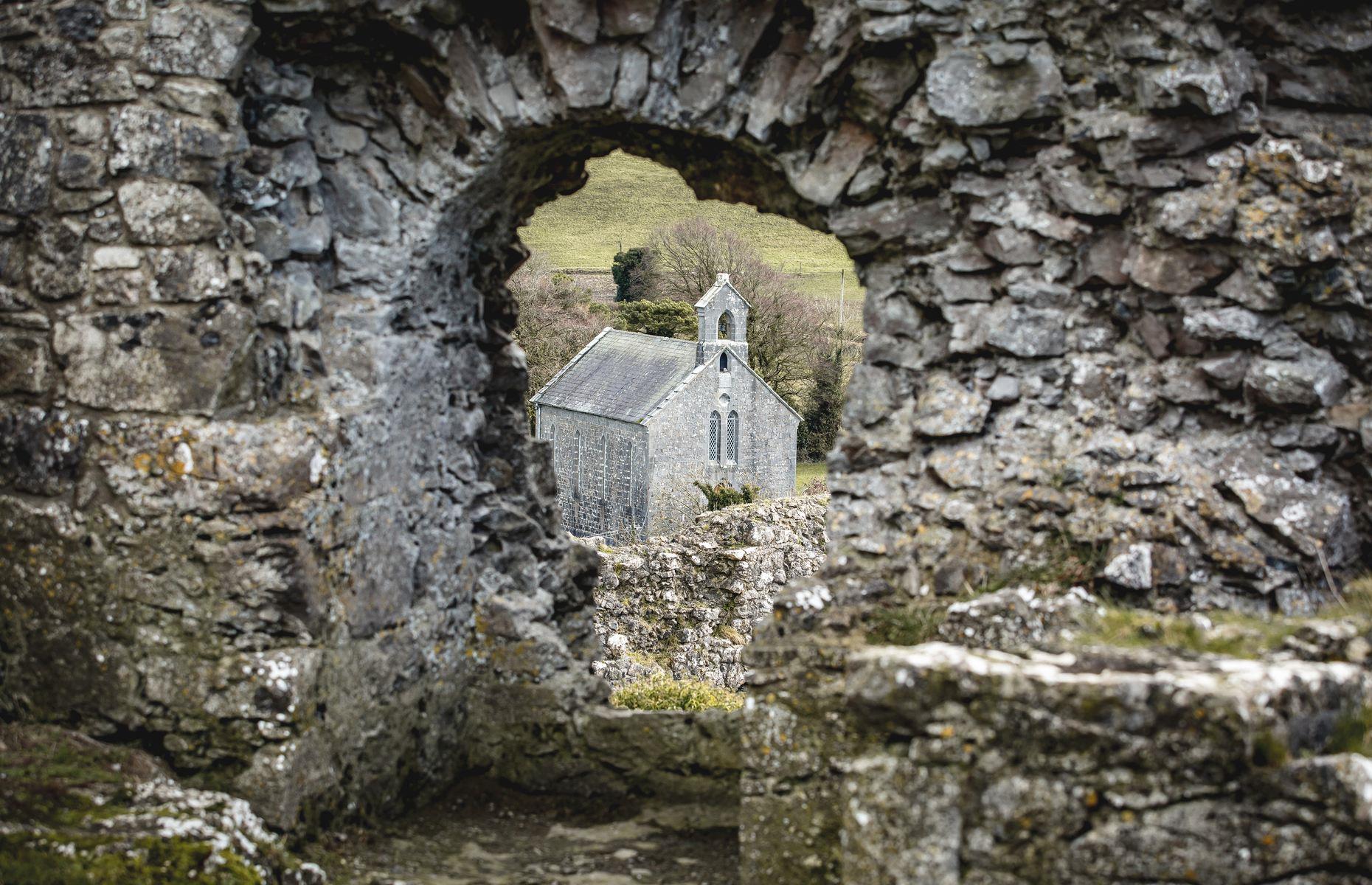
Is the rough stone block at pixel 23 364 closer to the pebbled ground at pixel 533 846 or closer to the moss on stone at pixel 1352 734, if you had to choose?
the pebbled ground at pixel 533 846

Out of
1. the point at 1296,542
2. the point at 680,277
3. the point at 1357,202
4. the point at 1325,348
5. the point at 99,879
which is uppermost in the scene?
the point at 680,277

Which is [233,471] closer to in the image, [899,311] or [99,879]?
[99,879]

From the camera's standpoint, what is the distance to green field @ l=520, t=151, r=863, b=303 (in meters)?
55.8

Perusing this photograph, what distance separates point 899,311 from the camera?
5.96 m

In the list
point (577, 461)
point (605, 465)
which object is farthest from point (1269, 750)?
point (577, 461)

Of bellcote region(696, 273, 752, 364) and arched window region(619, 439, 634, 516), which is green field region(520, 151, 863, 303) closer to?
bellcote region(696, 273, 752, 364)

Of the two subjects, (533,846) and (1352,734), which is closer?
(1352,734)

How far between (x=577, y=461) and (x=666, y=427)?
3671 millimetres

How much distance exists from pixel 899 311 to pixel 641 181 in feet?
199

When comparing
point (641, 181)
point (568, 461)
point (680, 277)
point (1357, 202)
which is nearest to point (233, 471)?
point (1357, 202)

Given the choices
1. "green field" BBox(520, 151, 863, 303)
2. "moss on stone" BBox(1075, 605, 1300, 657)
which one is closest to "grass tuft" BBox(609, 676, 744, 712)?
"moss on stone" BBox(1075, 605, 1300, 657)

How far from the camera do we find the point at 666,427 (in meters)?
39.9

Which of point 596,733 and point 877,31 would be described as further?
point 596,733

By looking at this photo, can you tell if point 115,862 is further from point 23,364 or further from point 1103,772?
point 1103,772
